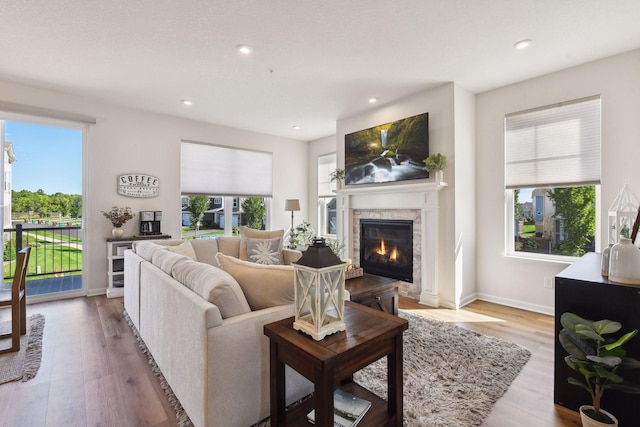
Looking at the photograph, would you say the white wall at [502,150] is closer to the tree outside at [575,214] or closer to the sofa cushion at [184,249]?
the tree outside at [575,214]

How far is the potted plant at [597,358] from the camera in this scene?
1438 millimetres

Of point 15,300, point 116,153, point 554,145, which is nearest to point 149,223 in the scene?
point 116,153

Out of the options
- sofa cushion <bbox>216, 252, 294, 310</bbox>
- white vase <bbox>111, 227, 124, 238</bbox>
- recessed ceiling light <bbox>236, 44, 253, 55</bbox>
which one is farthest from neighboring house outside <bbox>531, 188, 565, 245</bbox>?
white vase <bbox>111, 227, 124, 238</bbox>

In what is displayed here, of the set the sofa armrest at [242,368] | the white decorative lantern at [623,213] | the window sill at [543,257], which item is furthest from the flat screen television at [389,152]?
the sofa armrest at [242,368]

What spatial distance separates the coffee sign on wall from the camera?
14.3 ft

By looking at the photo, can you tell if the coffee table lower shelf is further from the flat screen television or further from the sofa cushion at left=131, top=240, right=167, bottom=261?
the flat screen television

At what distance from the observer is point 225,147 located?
215 inches

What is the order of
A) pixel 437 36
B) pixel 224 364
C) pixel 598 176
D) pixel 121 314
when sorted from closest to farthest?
pixel 224 364 < pixel 437 36 < pixel 598 176 < pixel 121 314

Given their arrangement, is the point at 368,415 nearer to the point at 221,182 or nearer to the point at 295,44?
the point at 295,44

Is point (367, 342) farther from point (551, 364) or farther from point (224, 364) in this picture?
point (551, 364)

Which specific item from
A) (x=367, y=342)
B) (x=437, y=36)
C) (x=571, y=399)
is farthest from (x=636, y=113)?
(x=367, y=342)

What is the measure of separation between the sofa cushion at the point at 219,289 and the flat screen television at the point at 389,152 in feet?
9.73

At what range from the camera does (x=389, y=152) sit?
13.9 ft

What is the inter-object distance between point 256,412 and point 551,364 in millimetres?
2205
